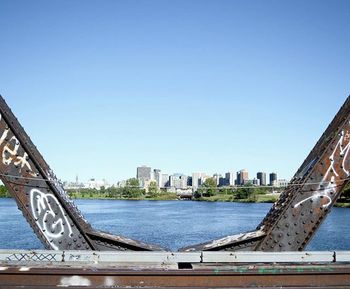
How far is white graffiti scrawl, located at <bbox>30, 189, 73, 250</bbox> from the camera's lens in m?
5.57

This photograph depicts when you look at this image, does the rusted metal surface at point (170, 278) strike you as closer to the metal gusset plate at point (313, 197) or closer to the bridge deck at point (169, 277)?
the bridge deck at point (169, 277)

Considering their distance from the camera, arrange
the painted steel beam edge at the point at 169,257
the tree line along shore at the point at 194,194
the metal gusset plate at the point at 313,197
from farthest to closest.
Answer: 1. the tree line along shore at the point at 194,194
2. the metal gusset plate at the point at 313,197
3. the painted steel beam edge at the point at 169,257

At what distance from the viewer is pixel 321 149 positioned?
573cm

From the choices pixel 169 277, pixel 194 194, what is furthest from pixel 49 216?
pixel 194 194

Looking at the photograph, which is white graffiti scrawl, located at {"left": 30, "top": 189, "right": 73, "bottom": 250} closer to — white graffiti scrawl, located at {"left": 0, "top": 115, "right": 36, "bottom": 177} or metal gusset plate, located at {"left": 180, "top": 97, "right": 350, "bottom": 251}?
white graffiti scrawl, located at {"left": 0, "top": 115, "right": 36, "bottom": 177}

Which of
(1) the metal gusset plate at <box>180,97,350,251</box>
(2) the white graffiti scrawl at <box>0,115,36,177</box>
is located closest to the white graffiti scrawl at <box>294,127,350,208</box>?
(1) the metal gusset plate at <box>180,97,350,251</box>

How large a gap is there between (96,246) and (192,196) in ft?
547

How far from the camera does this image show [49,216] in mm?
5621

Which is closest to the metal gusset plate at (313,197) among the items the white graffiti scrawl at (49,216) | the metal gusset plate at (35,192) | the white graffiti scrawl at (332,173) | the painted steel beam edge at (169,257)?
the white graffiti scrawl at (332,173)

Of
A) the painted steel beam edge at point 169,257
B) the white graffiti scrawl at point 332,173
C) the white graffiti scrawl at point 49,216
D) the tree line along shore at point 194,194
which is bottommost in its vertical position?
the tree line along shore at point 194,194

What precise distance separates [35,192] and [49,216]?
1.33 feet

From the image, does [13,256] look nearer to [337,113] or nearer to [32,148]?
[32,148]

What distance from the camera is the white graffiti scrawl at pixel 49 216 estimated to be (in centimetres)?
557

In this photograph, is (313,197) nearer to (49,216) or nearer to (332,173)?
(332,173)
